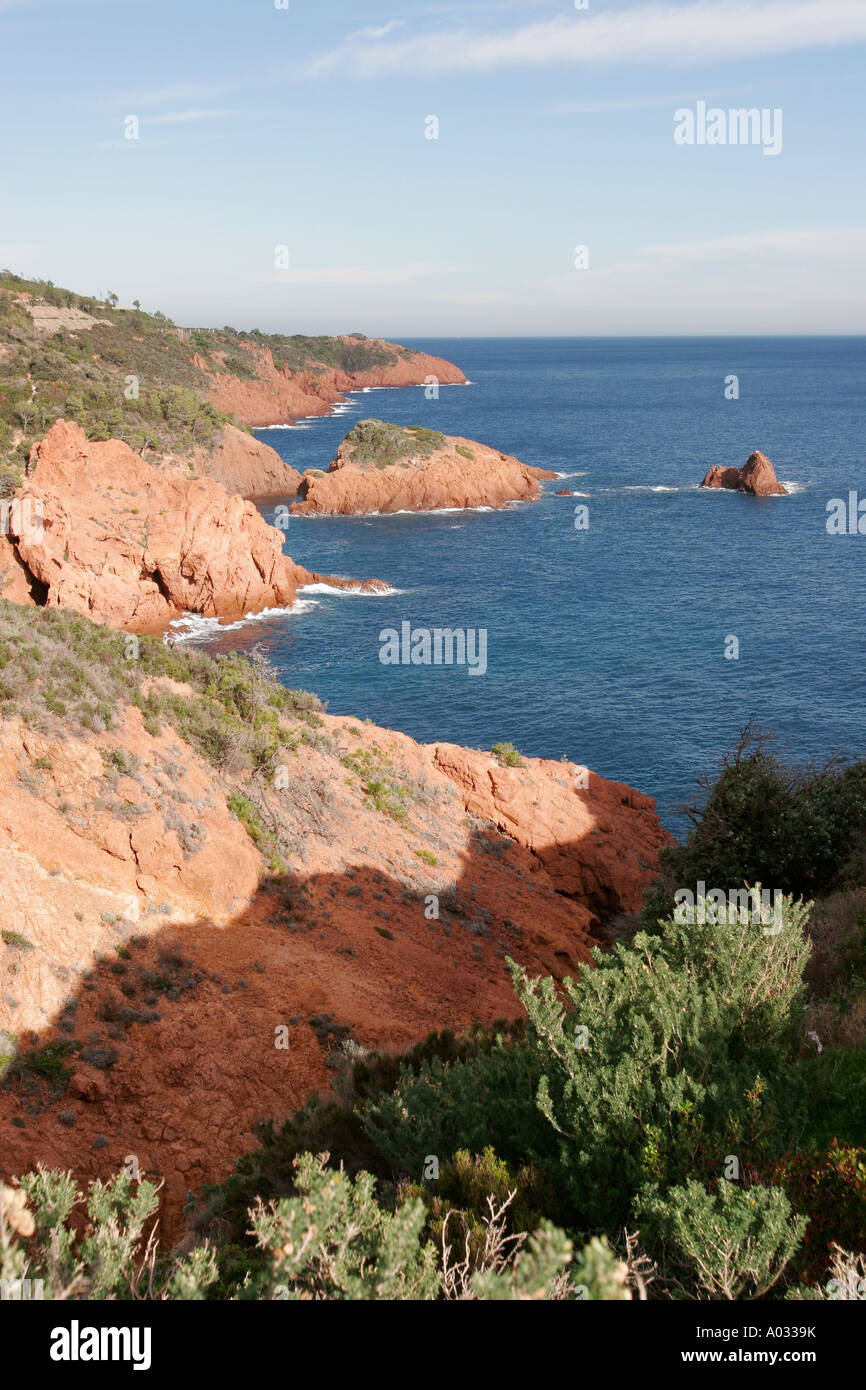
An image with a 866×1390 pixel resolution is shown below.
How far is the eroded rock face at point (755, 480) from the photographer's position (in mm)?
82375

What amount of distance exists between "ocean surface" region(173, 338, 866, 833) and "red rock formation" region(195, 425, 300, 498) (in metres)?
3.62

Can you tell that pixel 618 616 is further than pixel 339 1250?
Yes

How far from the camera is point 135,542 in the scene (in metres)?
49.3

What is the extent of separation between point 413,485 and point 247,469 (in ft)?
53.0

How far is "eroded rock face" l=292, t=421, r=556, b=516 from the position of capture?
8500cm

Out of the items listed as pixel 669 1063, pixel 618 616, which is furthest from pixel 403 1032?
pixel 618 616

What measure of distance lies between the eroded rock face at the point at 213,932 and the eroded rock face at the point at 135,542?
2530 cm

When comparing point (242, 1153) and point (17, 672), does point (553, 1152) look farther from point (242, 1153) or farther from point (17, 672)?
point (17, 672)

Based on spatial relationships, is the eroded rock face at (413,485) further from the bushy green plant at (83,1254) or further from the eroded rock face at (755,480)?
the bushy green plant at (83,1254)

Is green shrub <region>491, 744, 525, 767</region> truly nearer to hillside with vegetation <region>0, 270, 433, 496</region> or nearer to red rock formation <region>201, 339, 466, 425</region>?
hillside with vegetation <region>0, 270, 433, 496</region>

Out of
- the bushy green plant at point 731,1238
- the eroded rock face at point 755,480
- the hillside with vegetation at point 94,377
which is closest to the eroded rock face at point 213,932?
the bushy green plant at point 731,1238

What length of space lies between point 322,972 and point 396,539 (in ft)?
204

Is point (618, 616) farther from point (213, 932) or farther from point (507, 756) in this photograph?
point (213, 932)

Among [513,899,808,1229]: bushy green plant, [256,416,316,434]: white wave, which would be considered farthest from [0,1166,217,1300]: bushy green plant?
[256,416,316,434]: white wave
